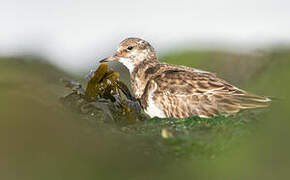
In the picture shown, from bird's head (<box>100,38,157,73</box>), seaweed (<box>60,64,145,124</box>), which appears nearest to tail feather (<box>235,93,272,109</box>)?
seaweed (<box>60,64,145,124</box>)

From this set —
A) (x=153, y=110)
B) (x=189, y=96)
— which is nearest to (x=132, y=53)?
(x=153, y=110)

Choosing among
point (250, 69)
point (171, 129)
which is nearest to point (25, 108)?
point (171, 129)

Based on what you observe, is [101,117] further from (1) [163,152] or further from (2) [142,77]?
(2) [142,77]

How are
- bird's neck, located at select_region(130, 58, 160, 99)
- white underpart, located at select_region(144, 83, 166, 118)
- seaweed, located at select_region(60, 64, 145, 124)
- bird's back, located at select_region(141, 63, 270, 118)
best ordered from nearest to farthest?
seaweed, located at select_region(60, 64, 145, 124) → bird's back, located at select_region(141, 63, 270, 118) → white underpart, located at select_region(144, 83, 166, 118) → bird's neck, located at select_region(130, 58, 160, 99)

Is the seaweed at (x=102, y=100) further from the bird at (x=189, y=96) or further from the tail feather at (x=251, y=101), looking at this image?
the tail feather at (x=251, y=101)

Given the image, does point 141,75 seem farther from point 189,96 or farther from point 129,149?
point 129,149

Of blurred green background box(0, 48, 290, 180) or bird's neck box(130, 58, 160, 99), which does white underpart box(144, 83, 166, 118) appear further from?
blurred green background box(0, 48, 290, 180)
